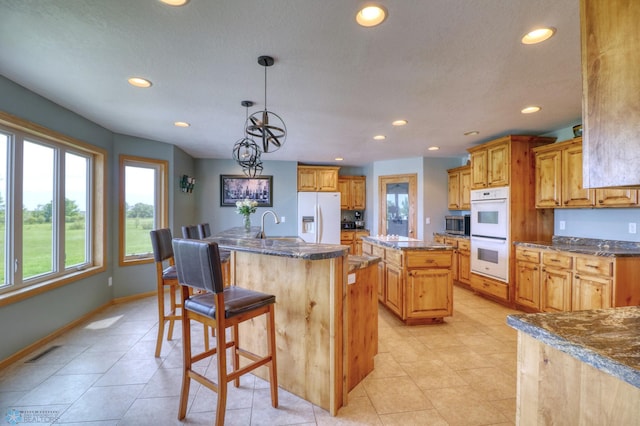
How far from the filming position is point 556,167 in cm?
353

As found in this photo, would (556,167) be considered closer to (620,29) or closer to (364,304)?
(364,304)

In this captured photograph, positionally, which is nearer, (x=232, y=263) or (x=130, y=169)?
(x=232, y=263)

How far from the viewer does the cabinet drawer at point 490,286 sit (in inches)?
153

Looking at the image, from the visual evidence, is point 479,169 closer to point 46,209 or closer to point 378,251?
point 378,251

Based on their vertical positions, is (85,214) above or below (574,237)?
above

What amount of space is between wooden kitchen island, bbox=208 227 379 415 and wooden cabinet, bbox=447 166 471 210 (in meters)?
3.69

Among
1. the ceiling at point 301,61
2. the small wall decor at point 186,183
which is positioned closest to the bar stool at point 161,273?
the ceiling at point 301,61

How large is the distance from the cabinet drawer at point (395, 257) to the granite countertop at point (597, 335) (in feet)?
7.41

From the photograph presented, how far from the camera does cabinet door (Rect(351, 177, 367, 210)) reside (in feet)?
22.5

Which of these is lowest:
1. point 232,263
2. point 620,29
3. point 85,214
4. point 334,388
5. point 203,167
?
point 334,388

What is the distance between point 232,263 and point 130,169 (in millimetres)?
3033

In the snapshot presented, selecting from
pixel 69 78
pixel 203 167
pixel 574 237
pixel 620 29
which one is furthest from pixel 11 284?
pixel 574 237

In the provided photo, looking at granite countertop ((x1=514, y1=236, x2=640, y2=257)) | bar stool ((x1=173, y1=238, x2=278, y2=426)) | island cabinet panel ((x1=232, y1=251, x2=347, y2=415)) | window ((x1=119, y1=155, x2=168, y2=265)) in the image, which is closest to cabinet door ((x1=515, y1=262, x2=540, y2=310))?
granite countertop ((x1=514, y1=236, x2=640, y2=257))

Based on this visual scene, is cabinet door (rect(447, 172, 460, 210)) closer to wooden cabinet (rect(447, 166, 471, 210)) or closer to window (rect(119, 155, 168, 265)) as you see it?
→ wooden cabinet (rect(447, 166, 471, 210))
